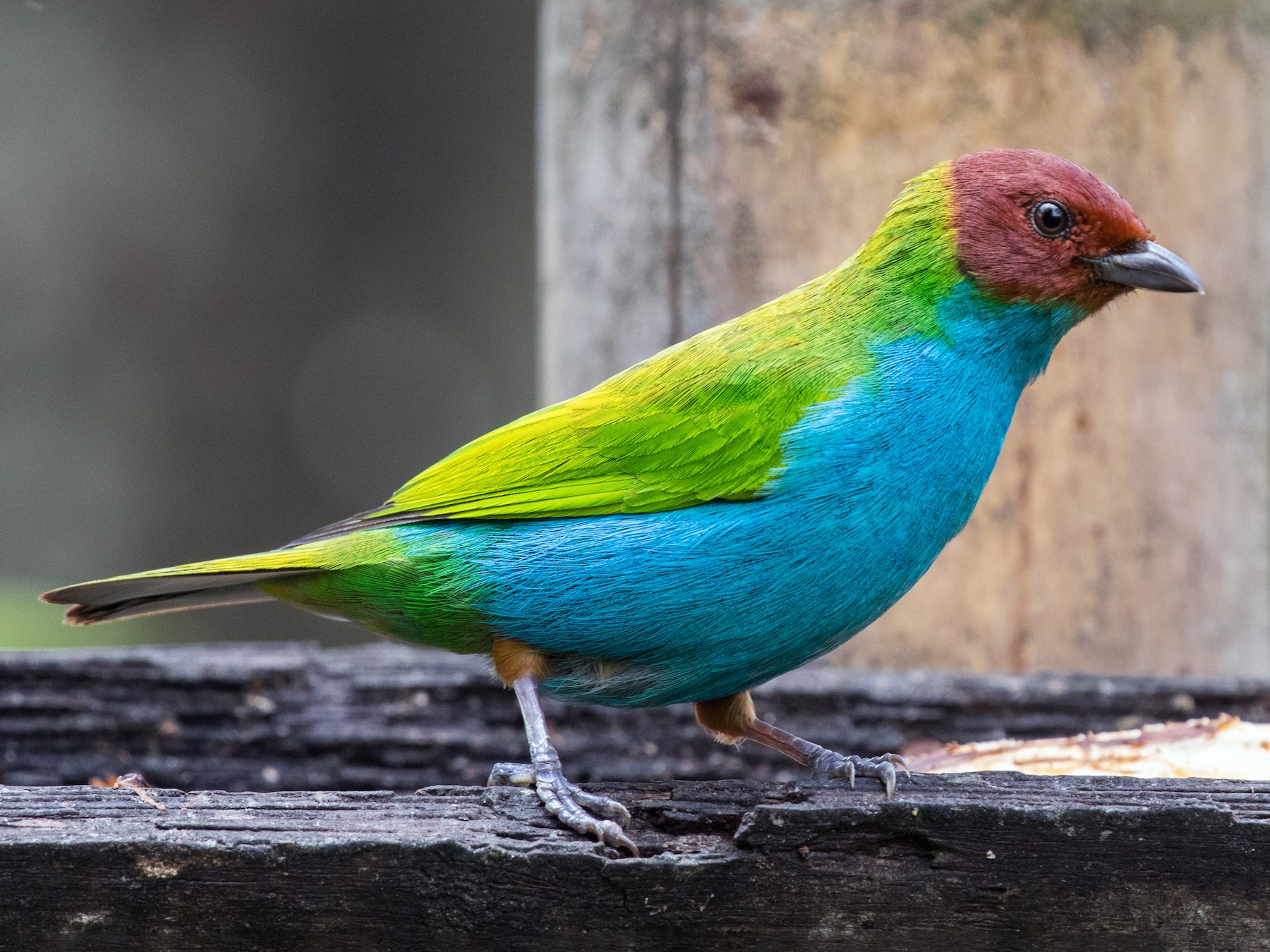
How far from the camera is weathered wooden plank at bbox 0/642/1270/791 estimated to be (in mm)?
3863

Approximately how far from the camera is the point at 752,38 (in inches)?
157

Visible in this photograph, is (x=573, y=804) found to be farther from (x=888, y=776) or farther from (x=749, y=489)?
(x=749, y=489)

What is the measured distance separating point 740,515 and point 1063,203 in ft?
3.42

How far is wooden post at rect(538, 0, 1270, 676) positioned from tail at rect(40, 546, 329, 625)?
135 cm

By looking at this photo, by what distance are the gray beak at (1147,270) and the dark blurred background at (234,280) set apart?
6309 millimetres

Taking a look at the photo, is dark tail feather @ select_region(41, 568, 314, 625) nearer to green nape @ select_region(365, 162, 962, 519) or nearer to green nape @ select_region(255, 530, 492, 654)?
green nape @ select_region(255, 530, 492, 654)

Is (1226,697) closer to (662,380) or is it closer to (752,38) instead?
(662,380)

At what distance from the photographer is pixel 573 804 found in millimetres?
2498

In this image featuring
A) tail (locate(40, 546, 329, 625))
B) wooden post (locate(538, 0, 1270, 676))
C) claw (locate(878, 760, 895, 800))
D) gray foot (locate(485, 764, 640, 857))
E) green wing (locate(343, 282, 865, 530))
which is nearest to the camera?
gray foot (locate(485, 764, 640, 857))

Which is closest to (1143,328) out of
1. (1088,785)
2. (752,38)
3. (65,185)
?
(752,38)

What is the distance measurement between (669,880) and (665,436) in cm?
124

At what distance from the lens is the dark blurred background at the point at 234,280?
8.67m

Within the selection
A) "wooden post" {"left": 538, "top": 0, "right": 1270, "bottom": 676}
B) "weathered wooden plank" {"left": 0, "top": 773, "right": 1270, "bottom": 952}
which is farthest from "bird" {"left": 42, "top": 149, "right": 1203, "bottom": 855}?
"wooden post" {"left": 538, "top": 0, "right": 1270, "bottom": 676}

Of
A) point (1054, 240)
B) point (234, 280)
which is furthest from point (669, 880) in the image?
point (234, 280)
